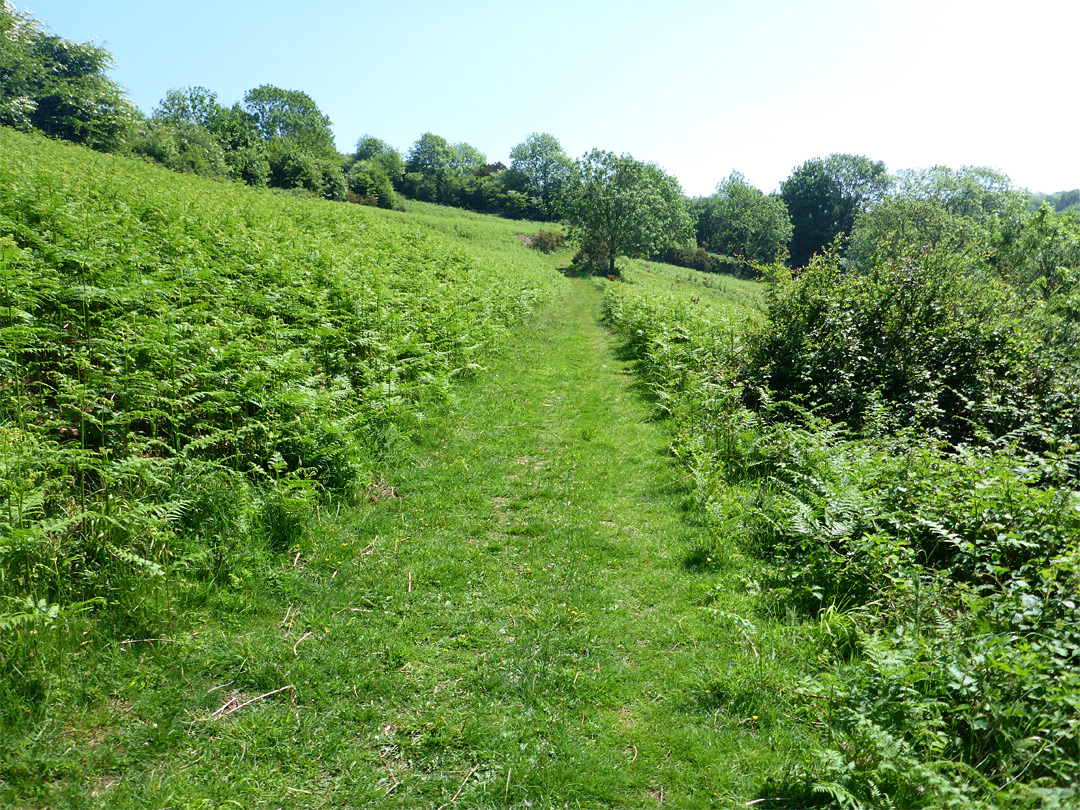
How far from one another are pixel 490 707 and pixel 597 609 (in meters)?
1.56

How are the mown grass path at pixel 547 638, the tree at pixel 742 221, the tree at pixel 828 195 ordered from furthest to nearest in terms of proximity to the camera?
the tree at pixel 828 195 → the tree at pixel 742 221 → the mown grass path at pixel 547 638

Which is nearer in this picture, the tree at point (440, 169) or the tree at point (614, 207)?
the tree at point (614, 207)

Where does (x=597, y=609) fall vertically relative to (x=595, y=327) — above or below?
below

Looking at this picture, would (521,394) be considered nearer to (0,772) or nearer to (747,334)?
(747,334)

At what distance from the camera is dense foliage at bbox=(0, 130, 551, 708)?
3.86 m

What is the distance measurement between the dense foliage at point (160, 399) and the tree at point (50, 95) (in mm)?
35262

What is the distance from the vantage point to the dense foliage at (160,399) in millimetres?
3861

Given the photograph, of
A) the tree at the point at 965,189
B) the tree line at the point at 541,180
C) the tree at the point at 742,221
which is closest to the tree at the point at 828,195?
the tree line at the point at 541,180

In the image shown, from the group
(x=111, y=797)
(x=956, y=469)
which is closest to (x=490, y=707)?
(x=111, y=797)

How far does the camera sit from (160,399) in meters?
5.07

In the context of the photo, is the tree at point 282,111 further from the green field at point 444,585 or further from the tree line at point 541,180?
the green field at point 444,585

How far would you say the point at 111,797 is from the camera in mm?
2781

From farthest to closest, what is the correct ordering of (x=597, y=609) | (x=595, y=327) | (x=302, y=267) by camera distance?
(x=595, y=327) < (x=302, y=267) < (x=597, y=609)

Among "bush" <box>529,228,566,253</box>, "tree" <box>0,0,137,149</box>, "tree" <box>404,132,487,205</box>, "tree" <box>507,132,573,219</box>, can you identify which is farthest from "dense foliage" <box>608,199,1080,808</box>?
"tree" <box>507,132,573,219</box>
